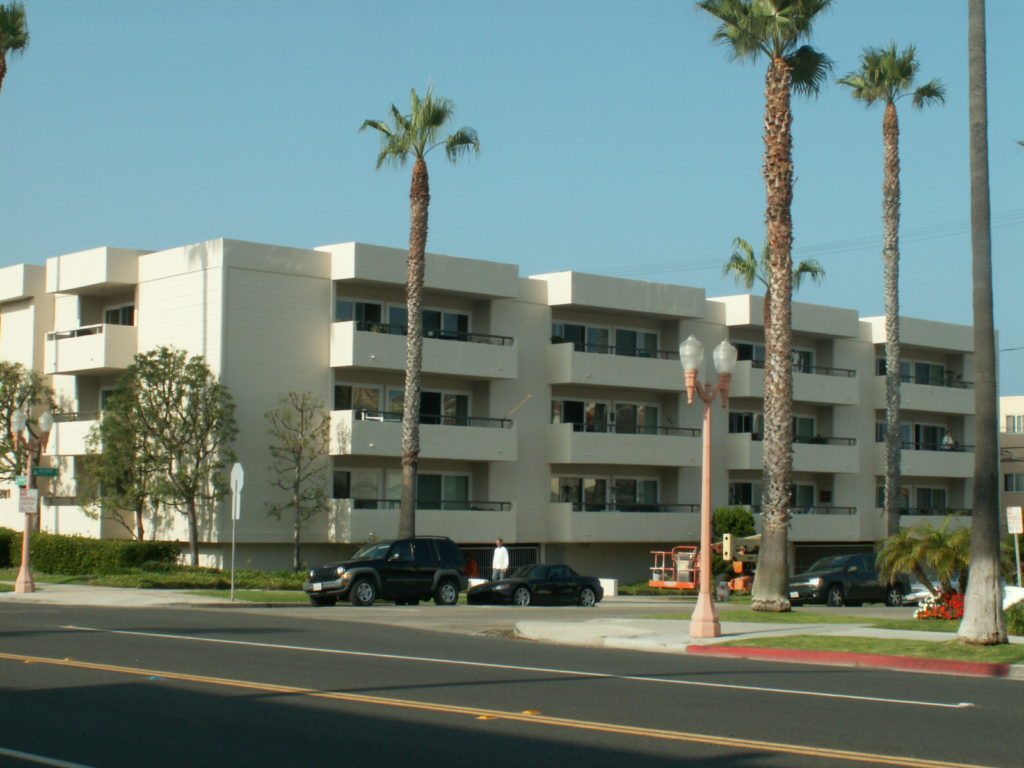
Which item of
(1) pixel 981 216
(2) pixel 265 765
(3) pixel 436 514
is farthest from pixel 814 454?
(2) pixel 265 765

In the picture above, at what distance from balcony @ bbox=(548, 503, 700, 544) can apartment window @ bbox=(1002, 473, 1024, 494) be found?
24.9 meters

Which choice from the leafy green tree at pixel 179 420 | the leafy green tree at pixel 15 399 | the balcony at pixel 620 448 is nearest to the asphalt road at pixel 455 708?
the leafy green tree at pixel 179 420

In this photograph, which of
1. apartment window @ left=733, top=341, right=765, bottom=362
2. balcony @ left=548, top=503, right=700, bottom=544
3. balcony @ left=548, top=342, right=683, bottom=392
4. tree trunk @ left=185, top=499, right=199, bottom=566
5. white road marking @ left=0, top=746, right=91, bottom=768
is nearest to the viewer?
white road marking @ left=0, top=746, right=91, bottom=768

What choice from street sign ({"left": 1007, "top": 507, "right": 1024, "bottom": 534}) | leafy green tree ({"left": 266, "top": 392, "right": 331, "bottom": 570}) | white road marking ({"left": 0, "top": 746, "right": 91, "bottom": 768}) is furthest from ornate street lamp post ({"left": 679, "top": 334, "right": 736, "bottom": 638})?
leafy green tree ({"left": 266, "top": 392, "right": 331, "bottom": 570})

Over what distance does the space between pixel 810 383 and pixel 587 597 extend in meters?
19.8

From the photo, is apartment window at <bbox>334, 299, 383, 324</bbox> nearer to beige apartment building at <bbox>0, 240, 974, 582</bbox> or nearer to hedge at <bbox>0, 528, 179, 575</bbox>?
beige apartment building at <bbox>0, 240, 974, 582</bbox>

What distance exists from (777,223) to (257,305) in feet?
55.8

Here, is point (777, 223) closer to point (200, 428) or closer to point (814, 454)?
point (200, 428)

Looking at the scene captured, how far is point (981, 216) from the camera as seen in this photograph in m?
19.2

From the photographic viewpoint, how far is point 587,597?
117ft

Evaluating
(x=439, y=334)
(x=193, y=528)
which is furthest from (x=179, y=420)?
(x=439, y=334)

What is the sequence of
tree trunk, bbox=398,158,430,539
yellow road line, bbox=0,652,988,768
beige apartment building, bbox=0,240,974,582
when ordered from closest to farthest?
1. yellow road line, bbox=0,652,988,768
2. tree trunk, bbox=398,158,430,539
3. beige apartment building, bbox=0,240,974,582

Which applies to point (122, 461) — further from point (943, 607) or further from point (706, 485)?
point (943, 607)

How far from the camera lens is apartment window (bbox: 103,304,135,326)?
43656mm
